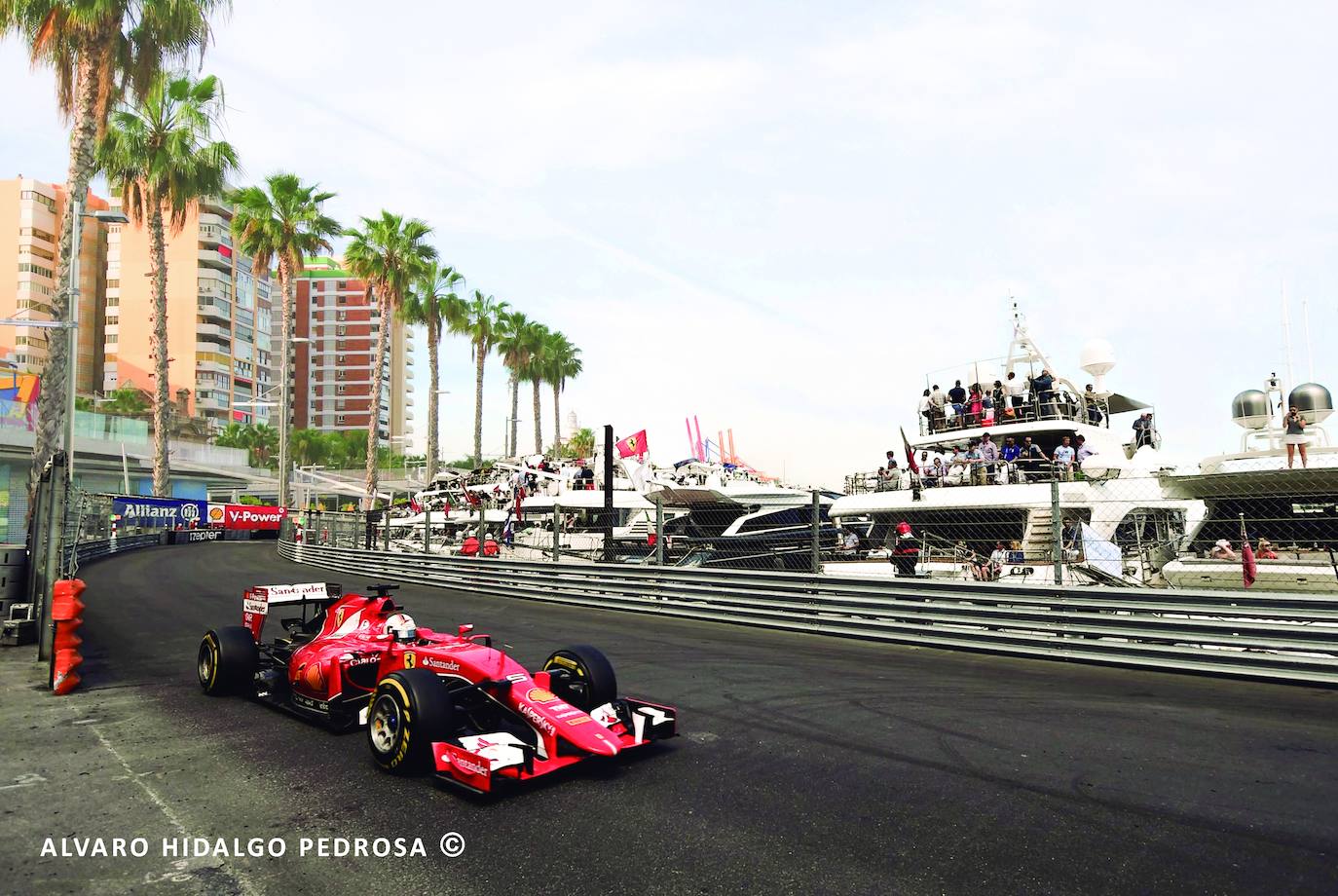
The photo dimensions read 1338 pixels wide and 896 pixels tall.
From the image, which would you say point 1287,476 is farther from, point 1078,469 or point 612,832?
point 612,832

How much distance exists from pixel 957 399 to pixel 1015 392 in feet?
4.24

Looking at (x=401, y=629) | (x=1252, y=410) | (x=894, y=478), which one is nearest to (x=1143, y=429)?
(x=1252, y=410)

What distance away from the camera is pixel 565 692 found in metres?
5.88

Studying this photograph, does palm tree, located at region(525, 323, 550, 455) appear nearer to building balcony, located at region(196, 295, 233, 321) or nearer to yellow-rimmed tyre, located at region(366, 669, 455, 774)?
yellow-rimmed tyre, located at region(366, 669, 455, 774)

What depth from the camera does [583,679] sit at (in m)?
5.98

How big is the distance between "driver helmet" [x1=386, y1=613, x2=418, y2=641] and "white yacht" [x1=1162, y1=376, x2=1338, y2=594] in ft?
24.6

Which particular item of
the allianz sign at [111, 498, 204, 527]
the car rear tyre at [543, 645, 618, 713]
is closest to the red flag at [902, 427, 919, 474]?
the car rear tyre at [543, 645, 618, 713]

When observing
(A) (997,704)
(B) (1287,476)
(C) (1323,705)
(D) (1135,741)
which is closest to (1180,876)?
(D) (1135,741)

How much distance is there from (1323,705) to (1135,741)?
230 centimetres

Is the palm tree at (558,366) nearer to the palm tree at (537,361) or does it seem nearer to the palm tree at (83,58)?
the palm tree at (537,361)

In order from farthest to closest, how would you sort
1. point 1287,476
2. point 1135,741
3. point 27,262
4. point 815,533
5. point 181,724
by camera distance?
point 27,262 < point 1287,476 < point 815,533 < point 181,724 < point 1135,741

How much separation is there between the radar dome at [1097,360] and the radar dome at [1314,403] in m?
3.98
